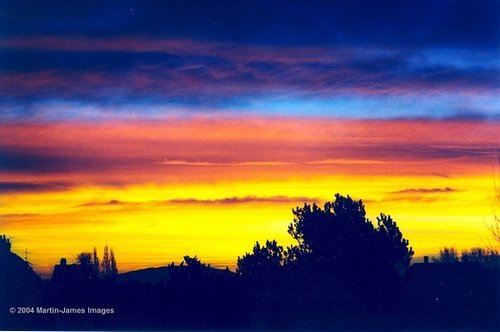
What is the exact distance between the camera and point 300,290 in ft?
18.5

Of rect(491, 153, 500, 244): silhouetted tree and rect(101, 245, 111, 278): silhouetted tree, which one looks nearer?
rect(491, 153, 500, 244): silhouetted tree

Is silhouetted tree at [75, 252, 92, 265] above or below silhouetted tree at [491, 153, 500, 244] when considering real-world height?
below

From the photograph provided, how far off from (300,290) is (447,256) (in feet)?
3.80

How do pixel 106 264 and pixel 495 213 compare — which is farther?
pixel 106 264

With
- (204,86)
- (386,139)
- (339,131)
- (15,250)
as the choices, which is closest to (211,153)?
(204,86)

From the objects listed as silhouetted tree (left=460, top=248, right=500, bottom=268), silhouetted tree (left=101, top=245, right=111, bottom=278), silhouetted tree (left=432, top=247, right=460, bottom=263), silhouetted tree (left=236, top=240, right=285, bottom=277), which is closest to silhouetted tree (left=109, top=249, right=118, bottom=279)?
silhouetted tree (left=101, top=245, right=111, bottom=278)

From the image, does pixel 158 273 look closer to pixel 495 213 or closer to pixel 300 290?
pixel 300 290

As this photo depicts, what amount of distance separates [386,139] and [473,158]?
698mm

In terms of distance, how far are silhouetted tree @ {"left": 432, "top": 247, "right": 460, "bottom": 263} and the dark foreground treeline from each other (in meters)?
0.02

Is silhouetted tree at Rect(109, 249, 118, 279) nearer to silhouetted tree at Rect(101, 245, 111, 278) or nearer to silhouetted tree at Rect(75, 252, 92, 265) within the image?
silhouetted tree at Rect(101, 245, 111, 278)

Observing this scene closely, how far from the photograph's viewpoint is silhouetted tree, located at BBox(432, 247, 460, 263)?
5.55 m

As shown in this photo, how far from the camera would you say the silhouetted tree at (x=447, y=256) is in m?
5.55

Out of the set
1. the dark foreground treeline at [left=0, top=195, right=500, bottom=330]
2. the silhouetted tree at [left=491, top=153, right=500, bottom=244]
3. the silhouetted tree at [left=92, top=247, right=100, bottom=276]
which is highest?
the silhouetted tree at [left=491, top=153, right=500, bottom=244]

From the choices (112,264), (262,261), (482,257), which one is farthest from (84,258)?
(482,257)
